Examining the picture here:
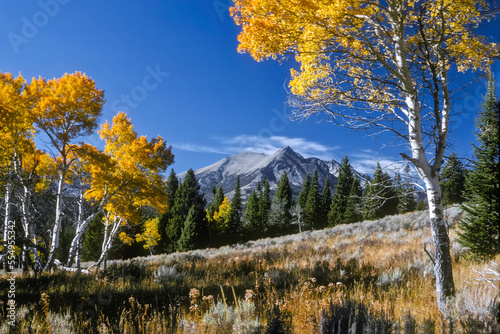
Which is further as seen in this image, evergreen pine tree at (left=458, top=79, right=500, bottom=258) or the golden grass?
evergreen pine tree at (left=458, top=79, right=500, bottom=258)

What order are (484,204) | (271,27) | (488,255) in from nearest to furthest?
(271,27), (488,255), (484,204)

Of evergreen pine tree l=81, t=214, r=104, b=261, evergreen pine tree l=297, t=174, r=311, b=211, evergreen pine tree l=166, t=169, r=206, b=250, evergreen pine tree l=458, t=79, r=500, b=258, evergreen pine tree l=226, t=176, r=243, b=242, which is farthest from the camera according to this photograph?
evergreen pine tree l=297, t=174, r=311, b=211

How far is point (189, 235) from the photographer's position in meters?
35.4

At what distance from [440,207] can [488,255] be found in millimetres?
5589

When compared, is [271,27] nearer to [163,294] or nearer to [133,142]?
[163,294]

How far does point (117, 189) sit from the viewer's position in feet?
42.5

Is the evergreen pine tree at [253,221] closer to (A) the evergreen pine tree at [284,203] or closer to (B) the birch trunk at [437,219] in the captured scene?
(A) the evergreen pine tree at [284,203]

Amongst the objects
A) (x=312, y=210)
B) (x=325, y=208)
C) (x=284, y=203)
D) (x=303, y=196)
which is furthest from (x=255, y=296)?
(x=303, y=196)

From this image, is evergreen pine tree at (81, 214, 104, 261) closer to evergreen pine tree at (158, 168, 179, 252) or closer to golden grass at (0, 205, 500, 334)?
evergreen pine tree at (158, 168, 179, 252)

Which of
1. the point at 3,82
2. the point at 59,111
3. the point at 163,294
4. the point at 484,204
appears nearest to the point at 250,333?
the point at 163,294

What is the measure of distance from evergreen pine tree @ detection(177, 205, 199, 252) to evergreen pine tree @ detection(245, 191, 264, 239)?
720 inches

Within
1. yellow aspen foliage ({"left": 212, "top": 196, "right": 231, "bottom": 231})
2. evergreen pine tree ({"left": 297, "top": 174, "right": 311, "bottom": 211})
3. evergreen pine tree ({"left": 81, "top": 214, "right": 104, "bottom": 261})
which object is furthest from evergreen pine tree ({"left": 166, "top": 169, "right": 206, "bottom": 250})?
evergreen pine tree ({"left": 297, "top": 174, "right": 311, "bottom": 211})

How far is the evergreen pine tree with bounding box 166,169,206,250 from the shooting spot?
37.9 metres

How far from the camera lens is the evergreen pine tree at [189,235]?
116 feet
